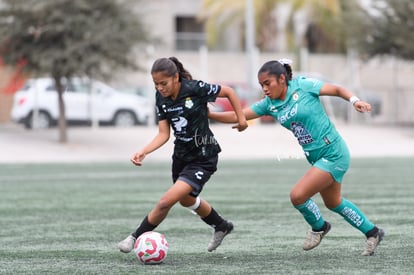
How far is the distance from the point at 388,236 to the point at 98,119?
2525 centimetres

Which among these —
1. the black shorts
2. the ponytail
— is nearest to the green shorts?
the black shorts

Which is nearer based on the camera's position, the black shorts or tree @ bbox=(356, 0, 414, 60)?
the black shorts

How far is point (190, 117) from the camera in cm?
848

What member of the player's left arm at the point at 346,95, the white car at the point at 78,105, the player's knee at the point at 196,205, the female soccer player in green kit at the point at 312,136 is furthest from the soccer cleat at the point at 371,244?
the white car at the point at 78,105

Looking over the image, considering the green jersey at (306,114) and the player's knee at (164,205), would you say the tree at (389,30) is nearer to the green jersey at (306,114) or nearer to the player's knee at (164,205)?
the green jersey at (306,114)

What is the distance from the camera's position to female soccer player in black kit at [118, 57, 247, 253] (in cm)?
836

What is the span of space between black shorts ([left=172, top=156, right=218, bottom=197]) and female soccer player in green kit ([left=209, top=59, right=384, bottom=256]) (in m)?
0.69

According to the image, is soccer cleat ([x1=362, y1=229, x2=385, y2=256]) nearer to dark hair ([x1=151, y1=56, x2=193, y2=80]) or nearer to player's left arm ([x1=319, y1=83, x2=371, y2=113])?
player's left arm ([x1=319, y1=83, x2=371, y2=113])

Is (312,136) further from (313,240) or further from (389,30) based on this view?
(389,30)

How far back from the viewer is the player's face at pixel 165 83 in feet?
27.1

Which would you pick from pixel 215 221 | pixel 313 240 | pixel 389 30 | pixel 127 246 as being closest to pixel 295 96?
pixel 313 240

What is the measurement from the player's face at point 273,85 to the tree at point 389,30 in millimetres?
26338

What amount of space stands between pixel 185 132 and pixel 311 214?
1250 mm

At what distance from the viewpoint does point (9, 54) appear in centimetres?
2931
